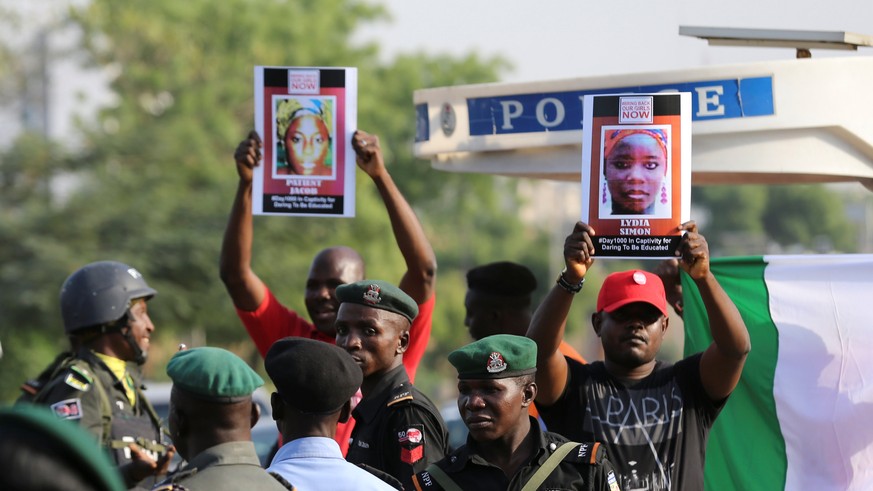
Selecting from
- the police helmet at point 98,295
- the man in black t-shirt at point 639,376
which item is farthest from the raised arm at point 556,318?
the police helmet at point 98,295

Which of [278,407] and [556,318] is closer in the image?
[278,407]

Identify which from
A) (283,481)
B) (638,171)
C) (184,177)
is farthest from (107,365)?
(184,177)

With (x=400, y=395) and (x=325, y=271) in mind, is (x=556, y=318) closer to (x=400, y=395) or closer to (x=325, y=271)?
(x=400, y=395)

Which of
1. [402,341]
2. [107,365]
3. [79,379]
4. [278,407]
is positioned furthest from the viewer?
[107,365]

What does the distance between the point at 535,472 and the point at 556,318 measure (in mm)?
678

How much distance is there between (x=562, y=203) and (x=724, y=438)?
379ft

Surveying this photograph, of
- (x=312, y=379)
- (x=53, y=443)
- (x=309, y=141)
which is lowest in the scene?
(x=312, y=379)

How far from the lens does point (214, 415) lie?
3594 millimetres

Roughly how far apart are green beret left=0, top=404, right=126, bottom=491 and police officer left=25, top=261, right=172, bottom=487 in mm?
3502

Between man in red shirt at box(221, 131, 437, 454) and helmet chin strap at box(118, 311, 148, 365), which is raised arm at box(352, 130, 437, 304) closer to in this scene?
man in red shirt at box(221, 131, 437, 454)

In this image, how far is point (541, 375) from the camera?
4.82m

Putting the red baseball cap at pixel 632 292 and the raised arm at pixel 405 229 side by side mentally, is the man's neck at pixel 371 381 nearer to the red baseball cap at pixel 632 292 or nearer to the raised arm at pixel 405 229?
the raised arm at pixel 405 229

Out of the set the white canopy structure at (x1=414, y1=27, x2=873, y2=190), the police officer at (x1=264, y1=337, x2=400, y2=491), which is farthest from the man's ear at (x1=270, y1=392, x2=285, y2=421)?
the white canopy structure at (x1=414, y1=27, x2=873, y2=190)

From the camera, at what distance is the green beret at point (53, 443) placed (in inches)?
67.8
